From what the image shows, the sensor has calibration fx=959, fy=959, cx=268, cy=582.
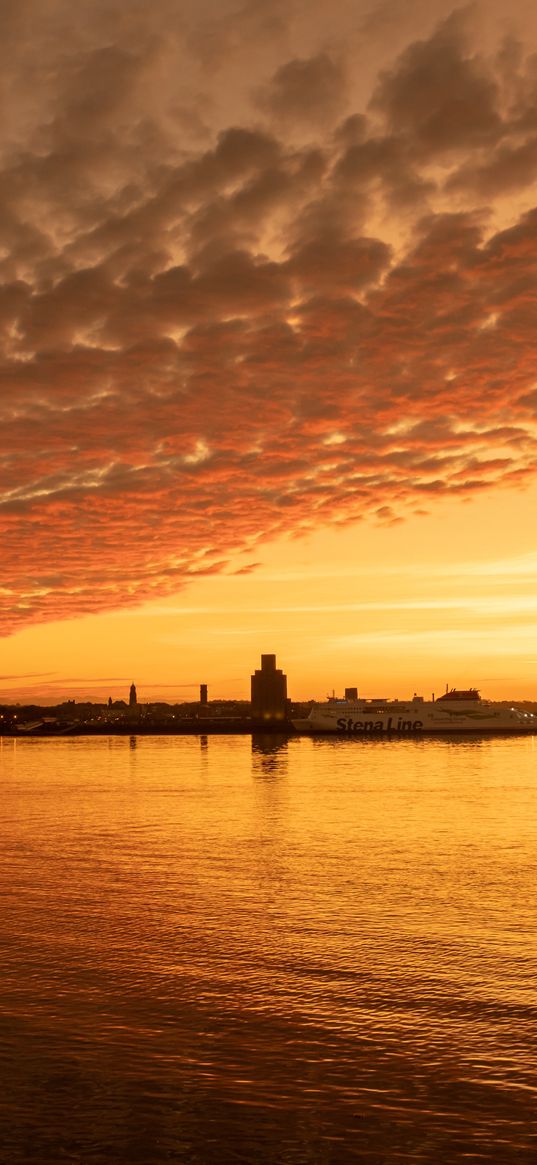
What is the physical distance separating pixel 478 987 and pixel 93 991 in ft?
30.4

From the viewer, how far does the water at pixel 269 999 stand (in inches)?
610

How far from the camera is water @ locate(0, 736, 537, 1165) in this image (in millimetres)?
15492

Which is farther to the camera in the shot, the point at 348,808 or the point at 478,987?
the point at 348,808

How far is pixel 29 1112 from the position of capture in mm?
16219

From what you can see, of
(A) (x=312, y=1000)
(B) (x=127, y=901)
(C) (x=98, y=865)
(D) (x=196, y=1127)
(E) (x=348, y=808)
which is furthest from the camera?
(E) (x=348, y=808)

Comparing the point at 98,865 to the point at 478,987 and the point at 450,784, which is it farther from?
the point at 450,784

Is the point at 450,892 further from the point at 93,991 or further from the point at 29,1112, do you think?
the point at 29,1112

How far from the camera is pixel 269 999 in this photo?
22375mm

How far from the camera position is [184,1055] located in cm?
1892

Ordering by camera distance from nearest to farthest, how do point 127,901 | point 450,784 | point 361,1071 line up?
point 361,1071, point 127,901, point 450,784

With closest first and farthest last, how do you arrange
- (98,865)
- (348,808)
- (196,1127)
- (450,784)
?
(196,1127)
(98,865)
(348,808)
(450,784)

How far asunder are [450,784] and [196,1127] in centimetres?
7662

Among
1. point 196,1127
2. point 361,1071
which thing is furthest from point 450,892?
point 196,1127

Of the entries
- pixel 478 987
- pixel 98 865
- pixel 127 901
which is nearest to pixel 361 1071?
pixel 478 987
